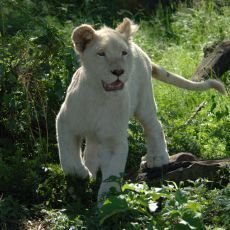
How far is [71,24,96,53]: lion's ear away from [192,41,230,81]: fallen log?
3.46 m

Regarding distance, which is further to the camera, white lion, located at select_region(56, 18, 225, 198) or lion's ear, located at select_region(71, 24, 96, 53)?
lion's ear, located at select_region(71, 24, 96, 53)

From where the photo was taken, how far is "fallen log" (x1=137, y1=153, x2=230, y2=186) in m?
6.66

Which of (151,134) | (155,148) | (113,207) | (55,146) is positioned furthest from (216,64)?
(113,207)

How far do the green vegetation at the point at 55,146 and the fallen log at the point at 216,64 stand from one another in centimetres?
21

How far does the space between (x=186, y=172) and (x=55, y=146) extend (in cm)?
144

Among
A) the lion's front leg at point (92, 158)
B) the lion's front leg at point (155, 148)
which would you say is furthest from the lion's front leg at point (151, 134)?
the lion's front leg at point (92, 158)

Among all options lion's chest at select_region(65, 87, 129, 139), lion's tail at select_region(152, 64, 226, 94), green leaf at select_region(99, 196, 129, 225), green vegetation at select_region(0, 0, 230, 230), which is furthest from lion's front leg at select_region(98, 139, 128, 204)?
lion's tail at select_region(152, 64, 226, 94)

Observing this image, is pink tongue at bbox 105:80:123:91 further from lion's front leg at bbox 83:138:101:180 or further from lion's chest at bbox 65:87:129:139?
lion's front leg at bbox 83:138:101:180

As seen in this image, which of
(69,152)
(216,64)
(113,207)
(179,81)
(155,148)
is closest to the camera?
(113,207)

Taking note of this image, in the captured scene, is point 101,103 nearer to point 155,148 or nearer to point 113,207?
point 155,148

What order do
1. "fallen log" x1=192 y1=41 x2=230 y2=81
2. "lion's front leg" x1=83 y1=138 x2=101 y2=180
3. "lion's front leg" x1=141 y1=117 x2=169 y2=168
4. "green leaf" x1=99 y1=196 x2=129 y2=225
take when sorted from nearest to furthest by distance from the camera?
"green leaf" x1=99 y1=196 x2=129 y2=225
"lion's front leg" x1=83 y1=138 x2=101 y2=180
"lion's front leg" x1=141 y1=117 x2=169 y2=168
"fallen log" x1=192 y1=41 x2=230 y2=81

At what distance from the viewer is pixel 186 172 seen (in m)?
6.65

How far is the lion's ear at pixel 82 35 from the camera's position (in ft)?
20.5

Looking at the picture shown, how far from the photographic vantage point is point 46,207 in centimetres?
639
